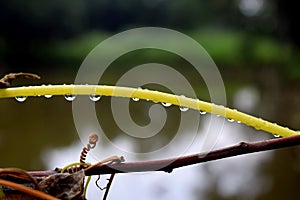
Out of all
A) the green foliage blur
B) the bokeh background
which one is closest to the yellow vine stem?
the bokeh background

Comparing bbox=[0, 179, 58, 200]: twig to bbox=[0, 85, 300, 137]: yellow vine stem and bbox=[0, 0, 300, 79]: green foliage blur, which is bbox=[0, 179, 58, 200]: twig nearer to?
bbox=[0, 85, 300, 137]: yellow vine stem

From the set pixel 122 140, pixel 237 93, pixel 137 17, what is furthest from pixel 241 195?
pixel 137 17

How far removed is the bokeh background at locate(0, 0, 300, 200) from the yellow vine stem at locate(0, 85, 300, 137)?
1377 mm

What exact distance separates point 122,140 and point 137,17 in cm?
650

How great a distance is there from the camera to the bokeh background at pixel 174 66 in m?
1.85

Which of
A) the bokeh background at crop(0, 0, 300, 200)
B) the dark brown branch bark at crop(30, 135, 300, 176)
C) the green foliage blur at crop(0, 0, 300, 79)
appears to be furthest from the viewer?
the green foliage blur at crop(0, 0, 300, 79)

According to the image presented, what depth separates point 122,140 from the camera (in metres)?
2.26

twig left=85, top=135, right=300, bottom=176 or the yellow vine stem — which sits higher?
the yellow vine stem

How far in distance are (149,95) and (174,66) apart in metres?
6.60

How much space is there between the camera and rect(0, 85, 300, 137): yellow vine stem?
0.22m

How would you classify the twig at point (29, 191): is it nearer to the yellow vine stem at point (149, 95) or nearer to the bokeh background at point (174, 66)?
the yellow vine stem at point (149, 95)

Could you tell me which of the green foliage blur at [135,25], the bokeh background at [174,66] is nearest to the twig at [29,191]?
the bokeh background at [174,66]

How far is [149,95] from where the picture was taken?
226 millimetres

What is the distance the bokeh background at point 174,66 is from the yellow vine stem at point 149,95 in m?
1.38
